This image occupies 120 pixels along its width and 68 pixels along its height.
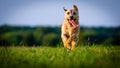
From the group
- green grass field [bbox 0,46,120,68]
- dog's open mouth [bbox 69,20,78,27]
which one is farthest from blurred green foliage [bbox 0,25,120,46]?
green grass field [bbox 0,46,120,68]

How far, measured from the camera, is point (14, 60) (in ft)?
26.5

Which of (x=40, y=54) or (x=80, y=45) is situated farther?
(x=80, y=45)

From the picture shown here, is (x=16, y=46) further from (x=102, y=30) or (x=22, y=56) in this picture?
(x=102, y=30)

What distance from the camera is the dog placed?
34.8ft

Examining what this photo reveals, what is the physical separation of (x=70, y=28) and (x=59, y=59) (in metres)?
2.80

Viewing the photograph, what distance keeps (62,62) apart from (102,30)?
28.0 feet

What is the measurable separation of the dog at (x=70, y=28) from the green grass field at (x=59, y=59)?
4.07 feet

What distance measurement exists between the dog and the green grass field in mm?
1242

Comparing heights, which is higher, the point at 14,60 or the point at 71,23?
the point at 71,23

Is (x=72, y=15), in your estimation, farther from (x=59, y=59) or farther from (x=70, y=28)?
(x=59, y=59)

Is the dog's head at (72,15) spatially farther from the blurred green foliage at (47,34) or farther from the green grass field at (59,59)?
the blurred green foliage at (47,34)

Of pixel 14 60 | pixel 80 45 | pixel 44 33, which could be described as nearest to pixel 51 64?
pixel 14 60

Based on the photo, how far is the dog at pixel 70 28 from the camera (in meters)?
10.6

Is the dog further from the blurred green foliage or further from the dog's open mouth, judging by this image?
the blurred green foliage
